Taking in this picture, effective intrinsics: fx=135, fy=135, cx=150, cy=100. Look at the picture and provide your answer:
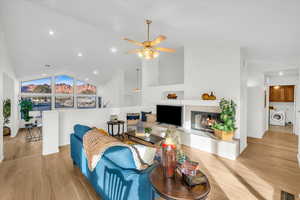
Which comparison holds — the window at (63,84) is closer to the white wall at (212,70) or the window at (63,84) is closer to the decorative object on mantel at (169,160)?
the white wall at (212,70)

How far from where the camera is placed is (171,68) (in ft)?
20.0

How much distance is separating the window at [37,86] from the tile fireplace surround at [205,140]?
7.14 metres

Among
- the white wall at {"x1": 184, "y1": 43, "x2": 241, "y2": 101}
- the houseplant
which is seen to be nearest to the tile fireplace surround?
the white wall at {"x1": 184, "y1": 43, "x2": 241, "y2": 101}

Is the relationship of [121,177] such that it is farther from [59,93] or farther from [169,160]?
[59,93]

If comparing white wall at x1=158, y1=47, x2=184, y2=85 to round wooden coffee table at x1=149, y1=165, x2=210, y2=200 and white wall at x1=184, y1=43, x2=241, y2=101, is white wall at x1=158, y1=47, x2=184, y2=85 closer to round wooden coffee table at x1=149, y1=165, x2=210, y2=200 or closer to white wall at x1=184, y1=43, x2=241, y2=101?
white wall at x1=184, y1=43, x2=241, y2=101

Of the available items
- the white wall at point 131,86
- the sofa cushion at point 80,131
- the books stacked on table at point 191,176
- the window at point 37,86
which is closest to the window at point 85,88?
the window at point 37,86

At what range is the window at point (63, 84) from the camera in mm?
7349

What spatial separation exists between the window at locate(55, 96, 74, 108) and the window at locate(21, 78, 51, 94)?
60 centimetres

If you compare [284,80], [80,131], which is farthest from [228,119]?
[284,80]

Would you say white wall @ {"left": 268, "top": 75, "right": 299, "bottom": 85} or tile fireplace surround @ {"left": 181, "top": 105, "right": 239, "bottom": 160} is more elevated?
white wall @ {"left": 268, "top": 75, "right": 299, "bottom": 85}

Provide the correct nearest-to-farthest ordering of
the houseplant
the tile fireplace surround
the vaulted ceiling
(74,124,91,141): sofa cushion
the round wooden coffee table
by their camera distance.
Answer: the round wooden coffee table → the vaulted ceiling → (74,124,91,141): sofa cushion → the tile fireplace surround → the houseplant

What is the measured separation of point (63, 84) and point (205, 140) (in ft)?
25.3

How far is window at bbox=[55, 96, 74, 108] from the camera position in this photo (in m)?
7.41

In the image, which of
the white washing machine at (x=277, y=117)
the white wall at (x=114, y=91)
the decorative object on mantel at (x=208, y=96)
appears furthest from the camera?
the white wall at (x=114, y=91)
